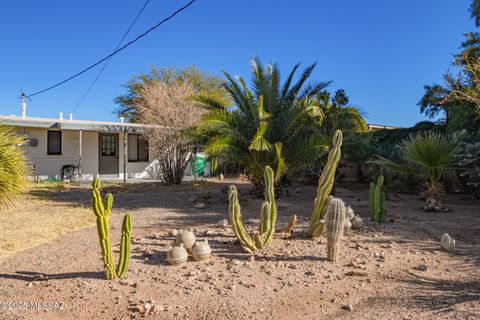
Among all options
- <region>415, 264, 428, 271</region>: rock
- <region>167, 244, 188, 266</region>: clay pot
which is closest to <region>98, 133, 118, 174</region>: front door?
<region>167, 244, 188, 266</region>: clay pot

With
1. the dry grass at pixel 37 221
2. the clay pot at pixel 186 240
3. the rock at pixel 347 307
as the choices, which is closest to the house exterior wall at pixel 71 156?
the dry grass at pixel 37 221

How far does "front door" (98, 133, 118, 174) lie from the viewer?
1806 centimetres

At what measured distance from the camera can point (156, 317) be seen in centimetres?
322

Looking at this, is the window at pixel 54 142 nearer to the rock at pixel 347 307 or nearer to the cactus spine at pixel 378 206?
the cactus spine at pixel 378 206

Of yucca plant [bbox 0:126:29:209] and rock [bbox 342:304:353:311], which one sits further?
yucca plant [bbox 0:126:29:209]

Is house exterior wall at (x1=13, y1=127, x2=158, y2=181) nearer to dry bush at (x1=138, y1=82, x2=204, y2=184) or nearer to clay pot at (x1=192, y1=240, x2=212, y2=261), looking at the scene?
dry bush at (x1=138, y1=82, x2=204, y2=184)

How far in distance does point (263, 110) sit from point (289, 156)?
1.34m

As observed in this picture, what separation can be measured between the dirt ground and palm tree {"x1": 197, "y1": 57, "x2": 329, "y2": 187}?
2812mm

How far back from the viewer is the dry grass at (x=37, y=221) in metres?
5.77

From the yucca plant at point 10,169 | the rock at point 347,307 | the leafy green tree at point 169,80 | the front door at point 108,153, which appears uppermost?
the leafy green tree at point 169,80

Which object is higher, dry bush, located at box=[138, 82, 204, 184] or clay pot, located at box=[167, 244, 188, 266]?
dry bush, located at box=[138, 82, 204, 184]

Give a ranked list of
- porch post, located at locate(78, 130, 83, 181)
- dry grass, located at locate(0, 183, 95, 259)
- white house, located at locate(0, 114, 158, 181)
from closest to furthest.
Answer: dry grass, located at locate(0, 183, 95, 259)
white house, located at locate(0, 114, 158, 181)
porch post, located at locate(78, 130, 83, 181)

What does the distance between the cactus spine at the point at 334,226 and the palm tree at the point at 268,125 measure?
402 cm

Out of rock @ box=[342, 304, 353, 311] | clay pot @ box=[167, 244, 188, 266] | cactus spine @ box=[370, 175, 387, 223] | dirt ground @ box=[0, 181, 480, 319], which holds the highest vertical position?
cactus spine @ box=[370, 175, 387, 223]
